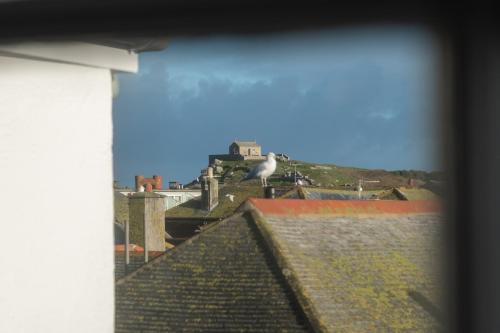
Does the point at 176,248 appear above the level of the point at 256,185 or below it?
below

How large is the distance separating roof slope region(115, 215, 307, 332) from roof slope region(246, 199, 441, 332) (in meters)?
0.10

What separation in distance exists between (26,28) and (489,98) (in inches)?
17.8

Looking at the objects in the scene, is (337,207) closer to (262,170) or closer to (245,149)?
(262,170)

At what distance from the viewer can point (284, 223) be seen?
394cm

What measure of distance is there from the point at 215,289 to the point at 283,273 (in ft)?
1.12

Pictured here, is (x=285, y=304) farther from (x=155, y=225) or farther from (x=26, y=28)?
(x=26, y=28)

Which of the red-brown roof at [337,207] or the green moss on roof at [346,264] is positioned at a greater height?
the red-brown roof at [337,207]

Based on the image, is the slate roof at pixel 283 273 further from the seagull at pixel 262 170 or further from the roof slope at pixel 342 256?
the seagull at pixel 262 170

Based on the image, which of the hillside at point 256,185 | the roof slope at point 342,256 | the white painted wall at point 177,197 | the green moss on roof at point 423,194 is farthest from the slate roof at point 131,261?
the green moss on roof at point 423,194

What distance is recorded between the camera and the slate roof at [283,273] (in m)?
3.48

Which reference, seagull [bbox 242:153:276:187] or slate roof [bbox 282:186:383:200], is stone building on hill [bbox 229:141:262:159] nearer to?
seagull [bbox 242:153:276:187]

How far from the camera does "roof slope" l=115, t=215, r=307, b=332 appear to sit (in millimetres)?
3498

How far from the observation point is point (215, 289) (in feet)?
13.0

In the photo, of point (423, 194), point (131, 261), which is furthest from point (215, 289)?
point (423, 194)
